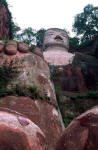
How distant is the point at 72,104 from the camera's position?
9.63 m

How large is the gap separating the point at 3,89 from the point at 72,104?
A: 480 cm

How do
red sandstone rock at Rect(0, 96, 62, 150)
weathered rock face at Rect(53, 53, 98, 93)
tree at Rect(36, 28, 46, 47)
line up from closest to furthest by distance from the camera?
red sandstone rock at Rect(0, 96, 62, 150), weathered rock face at Rect(53, 53, 98, 93), tree at Rect(36, 28, 46, 47)

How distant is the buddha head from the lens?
1931cm

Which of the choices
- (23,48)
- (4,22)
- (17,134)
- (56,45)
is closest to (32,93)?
(23,48)

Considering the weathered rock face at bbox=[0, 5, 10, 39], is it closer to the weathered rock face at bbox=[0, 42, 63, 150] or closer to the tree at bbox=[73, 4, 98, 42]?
the weathered rock face at bbox=[0, 42, 63, 150]

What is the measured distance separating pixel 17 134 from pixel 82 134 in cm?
56

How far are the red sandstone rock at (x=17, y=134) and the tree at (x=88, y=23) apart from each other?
19334 millimetres

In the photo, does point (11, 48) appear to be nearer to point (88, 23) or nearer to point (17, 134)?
point (17, 134)

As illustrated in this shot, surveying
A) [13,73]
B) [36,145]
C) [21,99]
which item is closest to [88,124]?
[36,145]

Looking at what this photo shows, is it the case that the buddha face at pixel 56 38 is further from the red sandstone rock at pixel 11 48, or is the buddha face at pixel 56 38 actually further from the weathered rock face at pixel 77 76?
the red sandstone rock at pixel 11 48

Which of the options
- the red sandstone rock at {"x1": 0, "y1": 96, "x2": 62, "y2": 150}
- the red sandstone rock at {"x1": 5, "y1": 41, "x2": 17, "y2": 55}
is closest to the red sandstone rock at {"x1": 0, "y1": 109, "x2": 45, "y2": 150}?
the red sandstone rock at {"x1": 0, "y1": 96, "x2": 62, "y2": 150}

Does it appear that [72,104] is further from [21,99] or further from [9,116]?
[9,116]

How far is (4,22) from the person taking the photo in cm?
1398

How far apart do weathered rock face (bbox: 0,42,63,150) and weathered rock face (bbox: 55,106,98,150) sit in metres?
1.90
